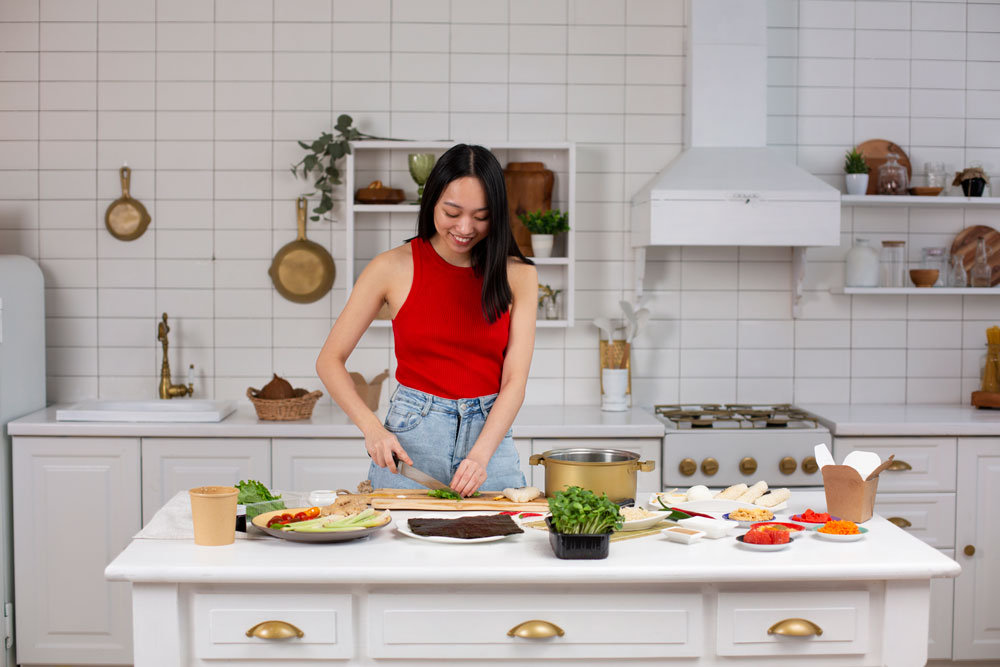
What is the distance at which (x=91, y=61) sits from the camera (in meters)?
3.75

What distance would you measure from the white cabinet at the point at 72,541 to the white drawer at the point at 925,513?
266 centimetres

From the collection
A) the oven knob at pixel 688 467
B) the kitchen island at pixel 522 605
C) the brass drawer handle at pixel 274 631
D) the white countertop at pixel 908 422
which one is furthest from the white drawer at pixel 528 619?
the white countertop at pixel 908 422

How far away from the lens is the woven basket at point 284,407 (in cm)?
338

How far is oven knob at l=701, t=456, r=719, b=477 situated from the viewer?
10.7 ft

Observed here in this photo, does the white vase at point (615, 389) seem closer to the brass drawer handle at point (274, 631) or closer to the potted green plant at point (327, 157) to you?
the potted green plant at point (327, 157)

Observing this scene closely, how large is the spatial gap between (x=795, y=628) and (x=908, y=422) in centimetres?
196

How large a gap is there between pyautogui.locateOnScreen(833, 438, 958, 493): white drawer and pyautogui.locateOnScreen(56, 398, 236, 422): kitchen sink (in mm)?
2238

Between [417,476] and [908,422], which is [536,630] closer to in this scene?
[417,476]

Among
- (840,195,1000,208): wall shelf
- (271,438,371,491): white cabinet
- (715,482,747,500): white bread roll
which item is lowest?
(271,438,371,491): white cabinet

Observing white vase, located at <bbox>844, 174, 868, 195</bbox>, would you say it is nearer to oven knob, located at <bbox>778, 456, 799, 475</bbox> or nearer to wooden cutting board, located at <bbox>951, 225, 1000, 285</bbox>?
wooden cutting board, located at <bbox>951, 225, 1000, 285</bbox>

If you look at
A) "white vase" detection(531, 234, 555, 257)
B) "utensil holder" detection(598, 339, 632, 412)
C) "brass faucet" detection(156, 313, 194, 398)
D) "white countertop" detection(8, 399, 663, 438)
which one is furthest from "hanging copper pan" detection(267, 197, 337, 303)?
"utensil holder" detection(598, 339, 632, 412)

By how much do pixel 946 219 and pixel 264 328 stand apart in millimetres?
A: 2858

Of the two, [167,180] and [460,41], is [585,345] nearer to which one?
[460,41]

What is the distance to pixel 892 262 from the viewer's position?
12.5 feet
